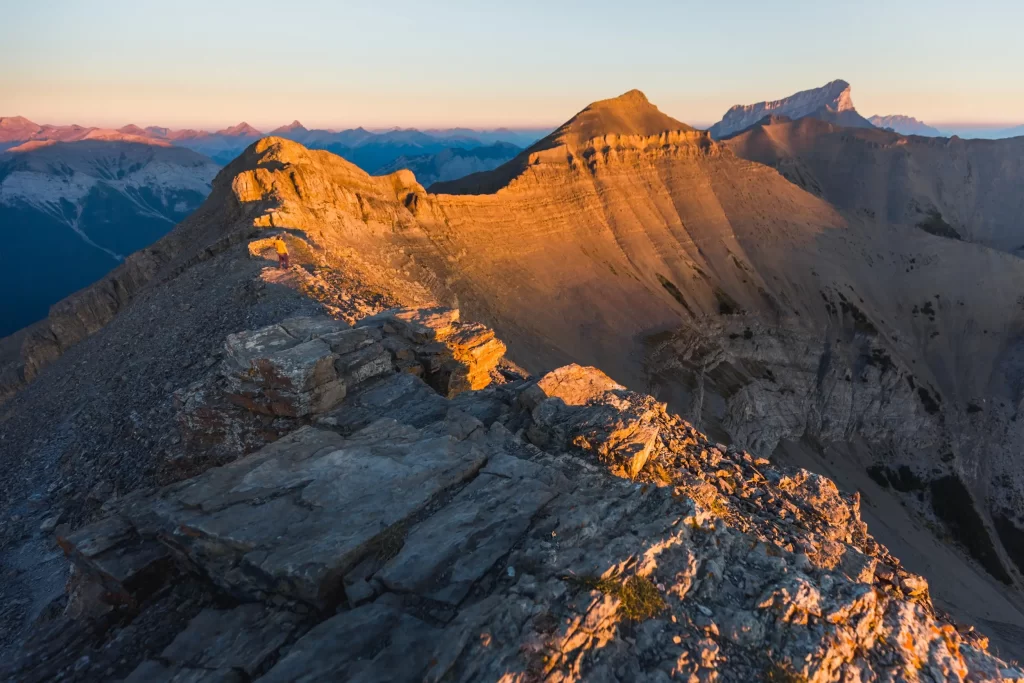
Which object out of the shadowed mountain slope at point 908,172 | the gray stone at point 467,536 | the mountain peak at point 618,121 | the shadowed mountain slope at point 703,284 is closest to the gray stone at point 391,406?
the gray stone at point 467,536

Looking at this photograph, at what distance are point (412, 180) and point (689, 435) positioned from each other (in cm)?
6015

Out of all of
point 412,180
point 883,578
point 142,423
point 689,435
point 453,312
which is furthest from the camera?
point 412,180

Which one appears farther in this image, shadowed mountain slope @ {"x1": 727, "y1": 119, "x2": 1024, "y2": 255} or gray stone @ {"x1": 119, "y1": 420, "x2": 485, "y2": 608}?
shadowed mountain slope @ {"x1": 727, "y1": 119, "x2": 1024, "y2": 255}

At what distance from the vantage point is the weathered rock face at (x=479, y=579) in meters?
7.11

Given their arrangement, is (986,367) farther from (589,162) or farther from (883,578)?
(883,578)

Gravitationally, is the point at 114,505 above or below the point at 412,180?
below

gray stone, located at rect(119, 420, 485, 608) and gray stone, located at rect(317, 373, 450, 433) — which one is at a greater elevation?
gray stone, located at rect(119, 420, 485, 608)

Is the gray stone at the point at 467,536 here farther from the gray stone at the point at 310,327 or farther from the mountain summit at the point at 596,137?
the mountain summit at the point at 596,137

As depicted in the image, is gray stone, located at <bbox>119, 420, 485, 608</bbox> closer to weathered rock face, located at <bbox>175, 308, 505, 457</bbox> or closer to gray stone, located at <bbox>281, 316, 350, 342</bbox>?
weathered rock face, located at <bbox>175, 308, 505, 457</bbox>

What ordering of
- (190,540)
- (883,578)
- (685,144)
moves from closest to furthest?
(190,540) < (883,578) < (685,144)

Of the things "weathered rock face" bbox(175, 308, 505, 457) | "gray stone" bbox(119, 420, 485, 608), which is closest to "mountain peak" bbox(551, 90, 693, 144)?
"weathered rock face" bbox(175, 308, 505, 457)

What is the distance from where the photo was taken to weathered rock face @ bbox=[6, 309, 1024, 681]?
711cm

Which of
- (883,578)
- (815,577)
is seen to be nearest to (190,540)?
(815,577)

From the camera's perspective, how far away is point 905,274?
102 metres
